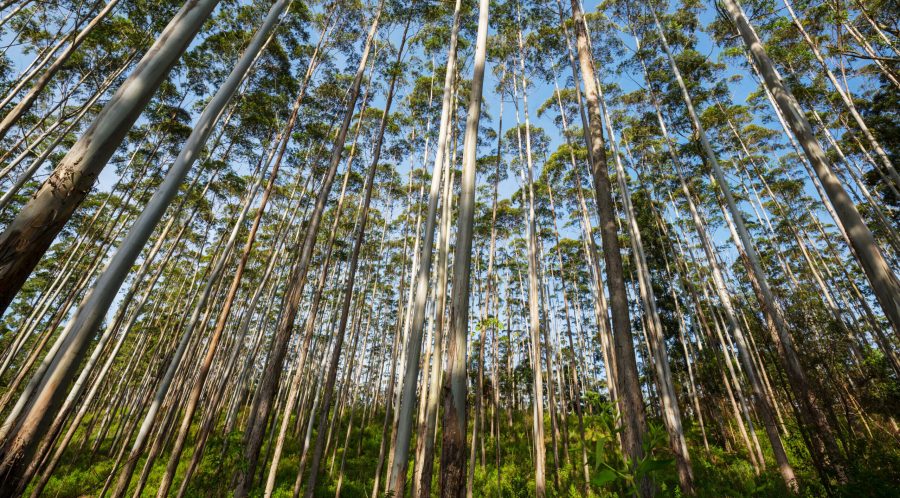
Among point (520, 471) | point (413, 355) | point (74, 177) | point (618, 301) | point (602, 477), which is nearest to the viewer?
point (602, 477)

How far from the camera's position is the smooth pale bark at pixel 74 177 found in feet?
4.23

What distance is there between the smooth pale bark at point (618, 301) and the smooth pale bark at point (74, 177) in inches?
143

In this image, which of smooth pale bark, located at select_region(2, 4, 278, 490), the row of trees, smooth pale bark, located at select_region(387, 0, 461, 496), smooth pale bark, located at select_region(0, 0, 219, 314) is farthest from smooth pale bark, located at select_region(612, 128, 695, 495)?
smooth pale bark, located at select_region(0, 0, 219, 314)

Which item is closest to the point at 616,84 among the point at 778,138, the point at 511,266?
the point at 778,138

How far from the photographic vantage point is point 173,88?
35.3 feet

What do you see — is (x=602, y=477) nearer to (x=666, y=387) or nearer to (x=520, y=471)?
(x=666, y=387)

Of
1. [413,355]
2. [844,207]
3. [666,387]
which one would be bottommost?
[413,355]

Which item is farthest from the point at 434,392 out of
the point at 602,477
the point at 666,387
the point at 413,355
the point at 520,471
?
the point at 520,471

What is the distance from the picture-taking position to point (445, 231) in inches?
198

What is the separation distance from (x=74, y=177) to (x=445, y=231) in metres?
3.87

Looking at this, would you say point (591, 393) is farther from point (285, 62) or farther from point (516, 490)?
point (285, 62)

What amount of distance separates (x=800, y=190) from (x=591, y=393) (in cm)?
2152

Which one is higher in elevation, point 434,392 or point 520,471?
point 434,392

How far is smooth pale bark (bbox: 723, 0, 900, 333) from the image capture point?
2414mm
